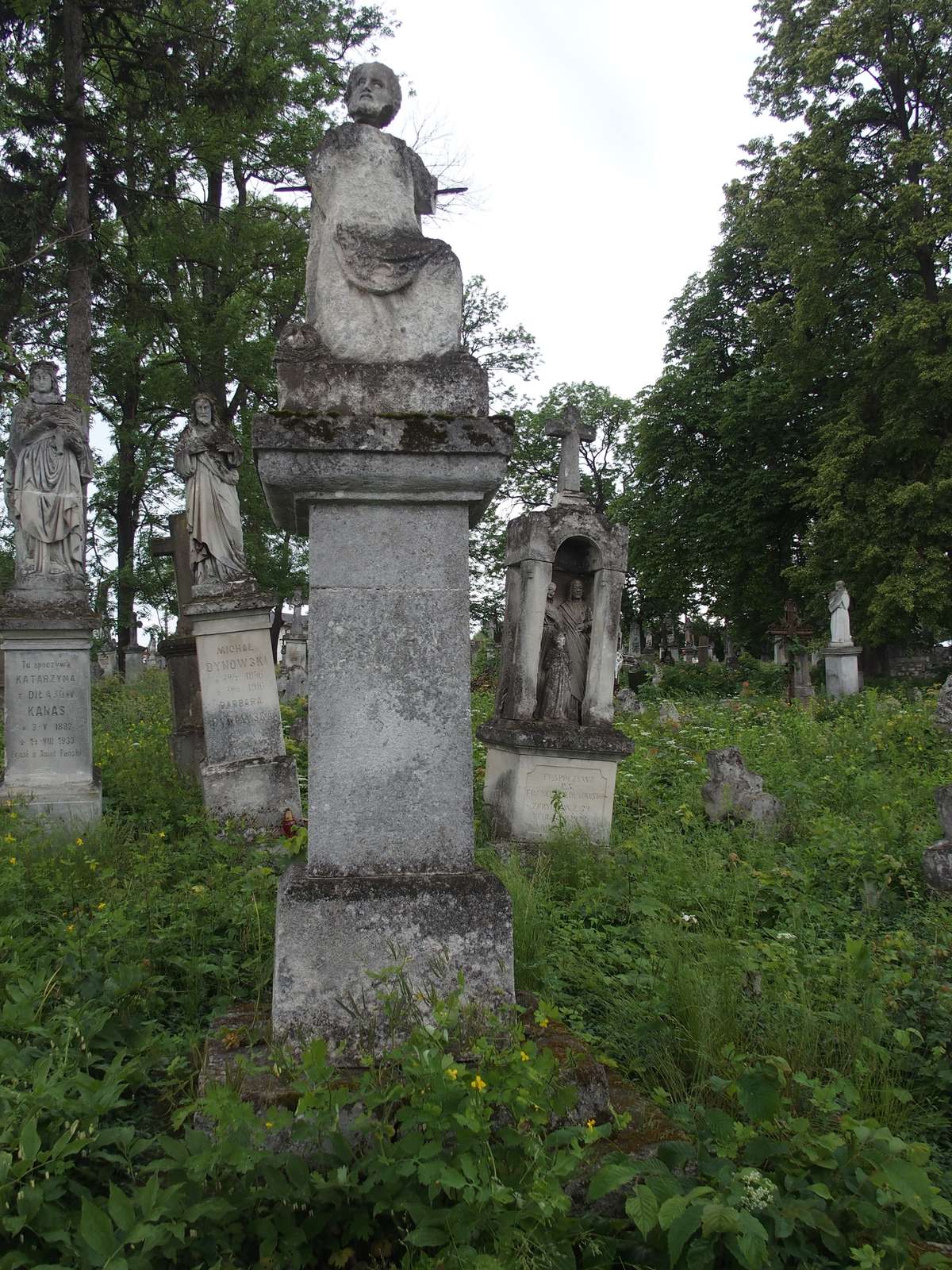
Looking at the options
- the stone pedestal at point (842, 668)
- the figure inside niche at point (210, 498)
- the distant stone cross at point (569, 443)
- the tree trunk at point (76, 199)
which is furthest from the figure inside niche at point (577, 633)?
the stone pedestal at point (842, 668)

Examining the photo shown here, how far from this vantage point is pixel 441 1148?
2018 mm

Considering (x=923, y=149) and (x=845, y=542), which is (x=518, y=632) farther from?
(x=923, y=149)

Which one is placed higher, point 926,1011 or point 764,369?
point 764,369

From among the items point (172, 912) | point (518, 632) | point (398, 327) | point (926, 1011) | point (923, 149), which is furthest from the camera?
point (923, 149)

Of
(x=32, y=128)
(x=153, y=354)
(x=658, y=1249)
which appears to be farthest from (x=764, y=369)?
(x=658, y=1249)

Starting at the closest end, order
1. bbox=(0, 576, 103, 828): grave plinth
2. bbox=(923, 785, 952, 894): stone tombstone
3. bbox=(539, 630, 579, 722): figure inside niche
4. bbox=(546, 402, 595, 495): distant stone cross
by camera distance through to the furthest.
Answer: bbox=(923, 785, 952, 894): stone tombstone → bbox=(539, 630, 579, 722): figure inside niche → bbox=(0, 576, 103, 828): grave plinth → bbox=(546, 402, 595, 495): distant stone cross

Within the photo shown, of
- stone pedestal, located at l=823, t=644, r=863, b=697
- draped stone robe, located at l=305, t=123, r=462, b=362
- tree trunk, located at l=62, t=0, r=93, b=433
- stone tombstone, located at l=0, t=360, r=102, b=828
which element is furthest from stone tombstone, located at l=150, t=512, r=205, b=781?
stone pedestal, located at l=823, t=644, r=863, b=697

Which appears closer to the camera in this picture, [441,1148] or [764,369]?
[441,1148]

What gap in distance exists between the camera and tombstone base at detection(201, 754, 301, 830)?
7.52m

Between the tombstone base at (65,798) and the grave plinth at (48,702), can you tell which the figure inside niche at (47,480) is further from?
the tombstone base at (65,798)

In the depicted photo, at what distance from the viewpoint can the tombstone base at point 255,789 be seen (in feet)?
24.7

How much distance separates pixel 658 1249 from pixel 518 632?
5.20m

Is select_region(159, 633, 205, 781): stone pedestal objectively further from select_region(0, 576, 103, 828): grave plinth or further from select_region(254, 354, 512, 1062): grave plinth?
select_region(254, 354, 512, 1062): grave plinth

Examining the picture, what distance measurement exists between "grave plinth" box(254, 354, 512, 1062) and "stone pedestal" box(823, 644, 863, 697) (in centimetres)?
1781
